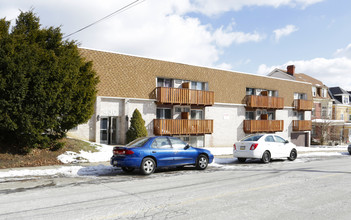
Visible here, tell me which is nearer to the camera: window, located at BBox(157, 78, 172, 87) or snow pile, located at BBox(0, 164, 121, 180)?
snow pile, located at BBox(0, 164, 121, 180)

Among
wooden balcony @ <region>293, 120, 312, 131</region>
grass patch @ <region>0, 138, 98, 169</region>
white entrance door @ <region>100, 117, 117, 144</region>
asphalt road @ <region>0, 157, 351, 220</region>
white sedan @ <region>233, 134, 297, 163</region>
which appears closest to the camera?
asphalt road @ <region>0, 157, 351, 220</region>

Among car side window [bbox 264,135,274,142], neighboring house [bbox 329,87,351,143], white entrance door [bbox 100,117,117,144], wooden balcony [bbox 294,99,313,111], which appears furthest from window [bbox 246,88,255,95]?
neighboring house [bbox 329,87,351,143]

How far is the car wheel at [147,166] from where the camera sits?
1104cm

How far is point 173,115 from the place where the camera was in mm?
24328

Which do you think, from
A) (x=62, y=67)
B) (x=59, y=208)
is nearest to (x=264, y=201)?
(x=59, y=208)

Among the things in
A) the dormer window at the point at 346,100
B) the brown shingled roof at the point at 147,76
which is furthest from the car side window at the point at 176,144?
the dormer window at the point at 346,100

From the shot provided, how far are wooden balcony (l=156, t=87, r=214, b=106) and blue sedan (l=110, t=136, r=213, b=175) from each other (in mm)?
10475

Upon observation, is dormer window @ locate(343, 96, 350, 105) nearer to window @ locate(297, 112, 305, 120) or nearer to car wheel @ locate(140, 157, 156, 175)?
window @ locate(297, 112, 305, 120)

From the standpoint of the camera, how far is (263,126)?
101ft

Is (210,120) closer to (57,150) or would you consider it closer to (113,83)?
(113,83)

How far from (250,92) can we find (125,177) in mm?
22437

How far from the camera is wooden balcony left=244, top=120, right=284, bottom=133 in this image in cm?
2945

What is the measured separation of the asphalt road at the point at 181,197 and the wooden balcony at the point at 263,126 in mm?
18399

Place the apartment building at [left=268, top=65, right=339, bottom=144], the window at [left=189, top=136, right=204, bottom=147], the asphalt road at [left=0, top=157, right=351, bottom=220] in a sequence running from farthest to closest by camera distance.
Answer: the apartment building at [left=268, top=65, right=339, bottom=144] < the window at [left=189, top=136, right=204, bottom=147] < the asphalt road at [left=0, top=157, right=351, bottom=220]
